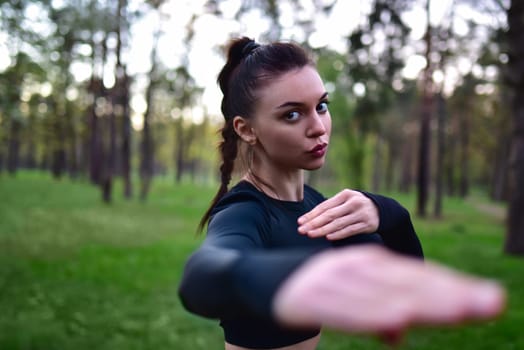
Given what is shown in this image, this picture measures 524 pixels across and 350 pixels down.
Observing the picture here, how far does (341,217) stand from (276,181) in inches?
16.5

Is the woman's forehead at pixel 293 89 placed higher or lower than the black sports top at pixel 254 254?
higher

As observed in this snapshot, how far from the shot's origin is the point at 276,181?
187cm

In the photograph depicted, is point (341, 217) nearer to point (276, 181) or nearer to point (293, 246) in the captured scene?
point (293, 246)

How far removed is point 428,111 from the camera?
19.3 meters

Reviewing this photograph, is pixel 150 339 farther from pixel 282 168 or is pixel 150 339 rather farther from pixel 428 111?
pixel 428 111

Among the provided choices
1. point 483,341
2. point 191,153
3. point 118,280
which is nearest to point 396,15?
point 483,341

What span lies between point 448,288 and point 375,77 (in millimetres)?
12991

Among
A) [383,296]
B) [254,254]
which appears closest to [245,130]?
[254,254]

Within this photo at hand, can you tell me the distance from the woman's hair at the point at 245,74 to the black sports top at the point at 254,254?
1.04 feet

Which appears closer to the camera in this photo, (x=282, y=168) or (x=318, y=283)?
(x=318, y=283)

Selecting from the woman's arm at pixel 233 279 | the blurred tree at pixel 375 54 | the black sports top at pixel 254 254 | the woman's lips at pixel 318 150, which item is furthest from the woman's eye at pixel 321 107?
the blurred tree at pixel 375 54

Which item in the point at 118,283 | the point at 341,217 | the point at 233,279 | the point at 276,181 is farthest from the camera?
the point at 118,283

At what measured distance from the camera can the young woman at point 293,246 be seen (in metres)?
0.64

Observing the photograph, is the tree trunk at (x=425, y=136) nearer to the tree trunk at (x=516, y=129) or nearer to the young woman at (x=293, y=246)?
the tree trunk at (x=516, y=129)
